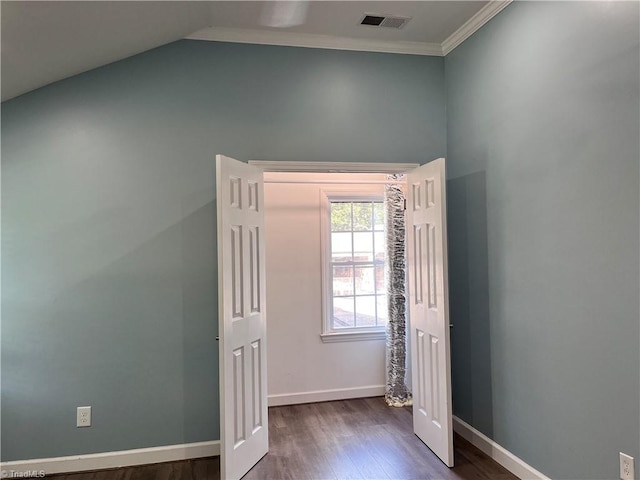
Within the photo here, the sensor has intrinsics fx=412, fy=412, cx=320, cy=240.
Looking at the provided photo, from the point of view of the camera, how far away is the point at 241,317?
2.69 m

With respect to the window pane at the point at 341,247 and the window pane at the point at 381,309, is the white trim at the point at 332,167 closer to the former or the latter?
the window pane at the point at 341,247

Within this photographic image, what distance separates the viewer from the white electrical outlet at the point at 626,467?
1.88 meters

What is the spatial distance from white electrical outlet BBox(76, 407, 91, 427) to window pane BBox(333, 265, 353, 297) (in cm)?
232

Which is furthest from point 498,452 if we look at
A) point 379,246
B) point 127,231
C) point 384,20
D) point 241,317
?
point 384,20

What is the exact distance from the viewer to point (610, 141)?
1954 mm

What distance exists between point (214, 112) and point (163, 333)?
5.35 ft

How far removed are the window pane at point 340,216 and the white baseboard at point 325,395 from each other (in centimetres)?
161

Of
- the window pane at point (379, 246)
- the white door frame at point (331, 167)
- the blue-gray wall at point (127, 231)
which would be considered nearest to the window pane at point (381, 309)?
the window pane at point (379, 246)

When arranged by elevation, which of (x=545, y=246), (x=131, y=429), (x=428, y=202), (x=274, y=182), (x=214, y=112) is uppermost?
(x=214, y=112)

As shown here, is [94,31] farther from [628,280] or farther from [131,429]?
[628,280]

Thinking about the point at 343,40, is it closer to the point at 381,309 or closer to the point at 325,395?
the point at 381,309

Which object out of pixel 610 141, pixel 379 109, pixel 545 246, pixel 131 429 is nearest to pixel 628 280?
pixel 545 246

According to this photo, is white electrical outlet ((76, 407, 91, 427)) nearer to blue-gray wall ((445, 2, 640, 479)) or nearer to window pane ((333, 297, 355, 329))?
window pane ((333, 297, 355, 329))

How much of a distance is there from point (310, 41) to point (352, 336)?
272 cm
